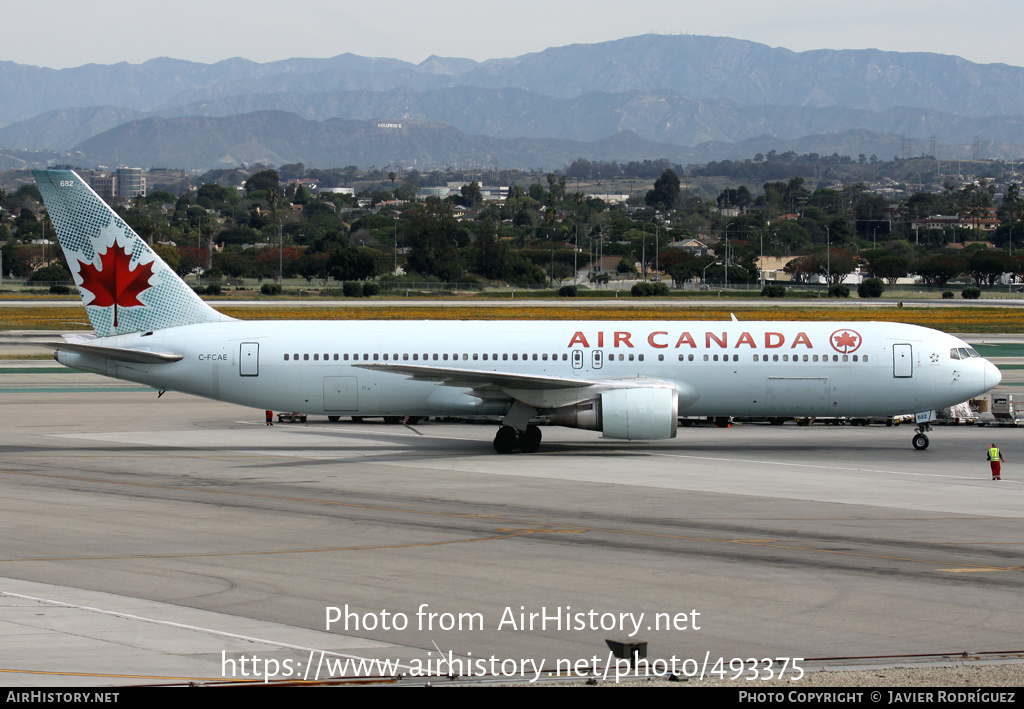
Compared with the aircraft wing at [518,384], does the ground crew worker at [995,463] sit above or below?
below

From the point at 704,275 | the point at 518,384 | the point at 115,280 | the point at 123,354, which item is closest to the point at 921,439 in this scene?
the point at 518,384

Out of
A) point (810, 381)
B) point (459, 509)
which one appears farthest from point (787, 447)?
point (459, 509)

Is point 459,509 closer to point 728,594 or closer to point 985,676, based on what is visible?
point 728,594

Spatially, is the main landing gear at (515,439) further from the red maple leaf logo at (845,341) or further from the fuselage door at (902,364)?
the fuselage door at (902,364)

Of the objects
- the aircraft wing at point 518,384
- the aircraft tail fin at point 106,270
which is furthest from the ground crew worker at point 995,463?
the aircraft tail fin at point 106,270

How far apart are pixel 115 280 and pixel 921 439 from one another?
2808 centimetres

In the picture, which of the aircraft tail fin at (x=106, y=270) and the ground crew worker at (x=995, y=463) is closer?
the ground crew worker at (x=995, y=463)

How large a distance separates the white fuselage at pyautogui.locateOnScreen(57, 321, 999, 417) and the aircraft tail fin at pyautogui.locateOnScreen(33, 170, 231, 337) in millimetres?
769

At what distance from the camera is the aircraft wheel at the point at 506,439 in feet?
114

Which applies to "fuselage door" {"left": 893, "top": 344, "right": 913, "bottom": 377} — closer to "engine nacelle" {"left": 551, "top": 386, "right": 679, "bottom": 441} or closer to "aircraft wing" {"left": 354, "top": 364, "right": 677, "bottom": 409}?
"aircraft wing" {"left": 354, "top": 364, "right": 677, "bottom": 409}

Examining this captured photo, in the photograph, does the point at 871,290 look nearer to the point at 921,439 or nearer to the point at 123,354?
the point at 921,439

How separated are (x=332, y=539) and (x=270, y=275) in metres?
147

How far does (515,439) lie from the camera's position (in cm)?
3481
